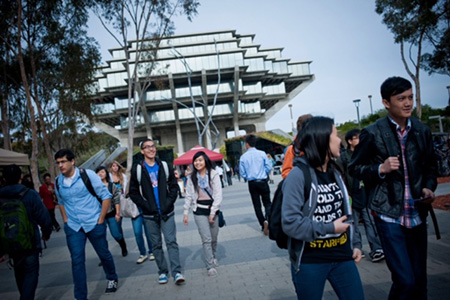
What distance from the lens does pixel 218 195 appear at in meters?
5.08

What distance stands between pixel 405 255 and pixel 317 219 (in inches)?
33.4

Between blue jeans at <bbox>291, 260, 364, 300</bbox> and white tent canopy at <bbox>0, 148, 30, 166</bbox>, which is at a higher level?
white tent canopy at <bbox>0, 148, 30, 166</bbox>

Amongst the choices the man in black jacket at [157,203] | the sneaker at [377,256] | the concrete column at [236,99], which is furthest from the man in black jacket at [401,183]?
the concrete column at [236,99]

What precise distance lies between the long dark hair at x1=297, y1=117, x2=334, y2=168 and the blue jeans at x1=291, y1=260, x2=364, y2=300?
26.5 inches

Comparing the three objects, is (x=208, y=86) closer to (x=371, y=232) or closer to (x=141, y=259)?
(x=141, y=259)

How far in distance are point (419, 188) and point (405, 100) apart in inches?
27.0

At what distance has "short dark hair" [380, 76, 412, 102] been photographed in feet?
8.38

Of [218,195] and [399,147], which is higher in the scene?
[399,147]

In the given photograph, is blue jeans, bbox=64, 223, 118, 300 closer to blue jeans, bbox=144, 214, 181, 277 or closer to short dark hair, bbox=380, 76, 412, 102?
blue jeans, bbox=144, 214, 181, 277

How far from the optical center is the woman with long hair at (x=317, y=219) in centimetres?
211

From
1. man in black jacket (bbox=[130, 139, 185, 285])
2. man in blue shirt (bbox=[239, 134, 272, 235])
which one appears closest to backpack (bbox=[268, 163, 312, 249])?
man in black jacket (bbox=[130, 139, 185, 285])

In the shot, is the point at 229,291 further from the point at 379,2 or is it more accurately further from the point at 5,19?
the point at 379,2

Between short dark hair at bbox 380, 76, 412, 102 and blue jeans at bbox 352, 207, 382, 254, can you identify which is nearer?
short dark hair at bbox 380, 76, 412, 102

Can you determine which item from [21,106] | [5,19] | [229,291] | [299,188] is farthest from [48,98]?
[299,188]
